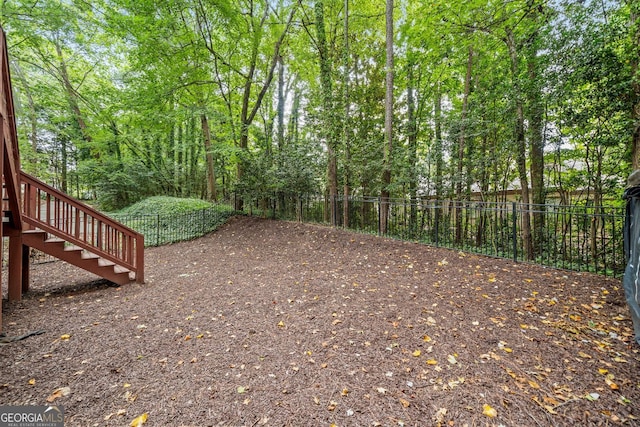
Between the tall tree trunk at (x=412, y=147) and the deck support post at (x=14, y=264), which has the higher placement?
the tall tree trunk at (x=412, y=147)

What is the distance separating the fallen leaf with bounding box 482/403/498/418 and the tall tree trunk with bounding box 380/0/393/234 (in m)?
5.24

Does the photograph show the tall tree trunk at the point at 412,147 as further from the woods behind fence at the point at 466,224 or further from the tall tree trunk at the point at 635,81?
the tall tree trunk at the point at 635,81

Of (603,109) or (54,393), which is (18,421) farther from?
(603,109)

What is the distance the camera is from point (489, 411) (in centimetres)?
204

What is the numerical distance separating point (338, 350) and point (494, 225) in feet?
20.5

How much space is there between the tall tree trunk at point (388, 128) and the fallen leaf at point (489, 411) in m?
5.24

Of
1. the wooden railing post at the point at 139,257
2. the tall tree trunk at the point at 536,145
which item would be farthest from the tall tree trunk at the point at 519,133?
the wooden railing post at the point at 139,257

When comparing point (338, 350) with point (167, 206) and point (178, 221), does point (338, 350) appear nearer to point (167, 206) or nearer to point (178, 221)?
point (178, 221)

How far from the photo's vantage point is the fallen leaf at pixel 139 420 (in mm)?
1937

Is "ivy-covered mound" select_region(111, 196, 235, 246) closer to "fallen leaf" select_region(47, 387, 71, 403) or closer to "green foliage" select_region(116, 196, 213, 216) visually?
"green foliage" select_region(116, 196, 213, 216)

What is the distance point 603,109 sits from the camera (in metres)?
4.54

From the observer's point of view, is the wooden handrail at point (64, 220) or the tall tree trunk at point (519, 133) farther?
the tall tree trunk at point (519, 133)

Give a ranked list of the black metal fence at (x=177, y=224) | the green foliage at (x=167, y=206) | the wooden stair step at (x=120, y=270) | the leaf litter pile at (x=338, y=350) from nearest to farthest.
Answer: the leaf litter pile at (x=338, y=350), the wooden stair step at (x=120, y=270), the black metal fence at (x=177, y=224), the green foliage at (x=167, y=206)

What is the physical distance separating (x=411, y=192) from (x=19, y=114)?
526 inches
